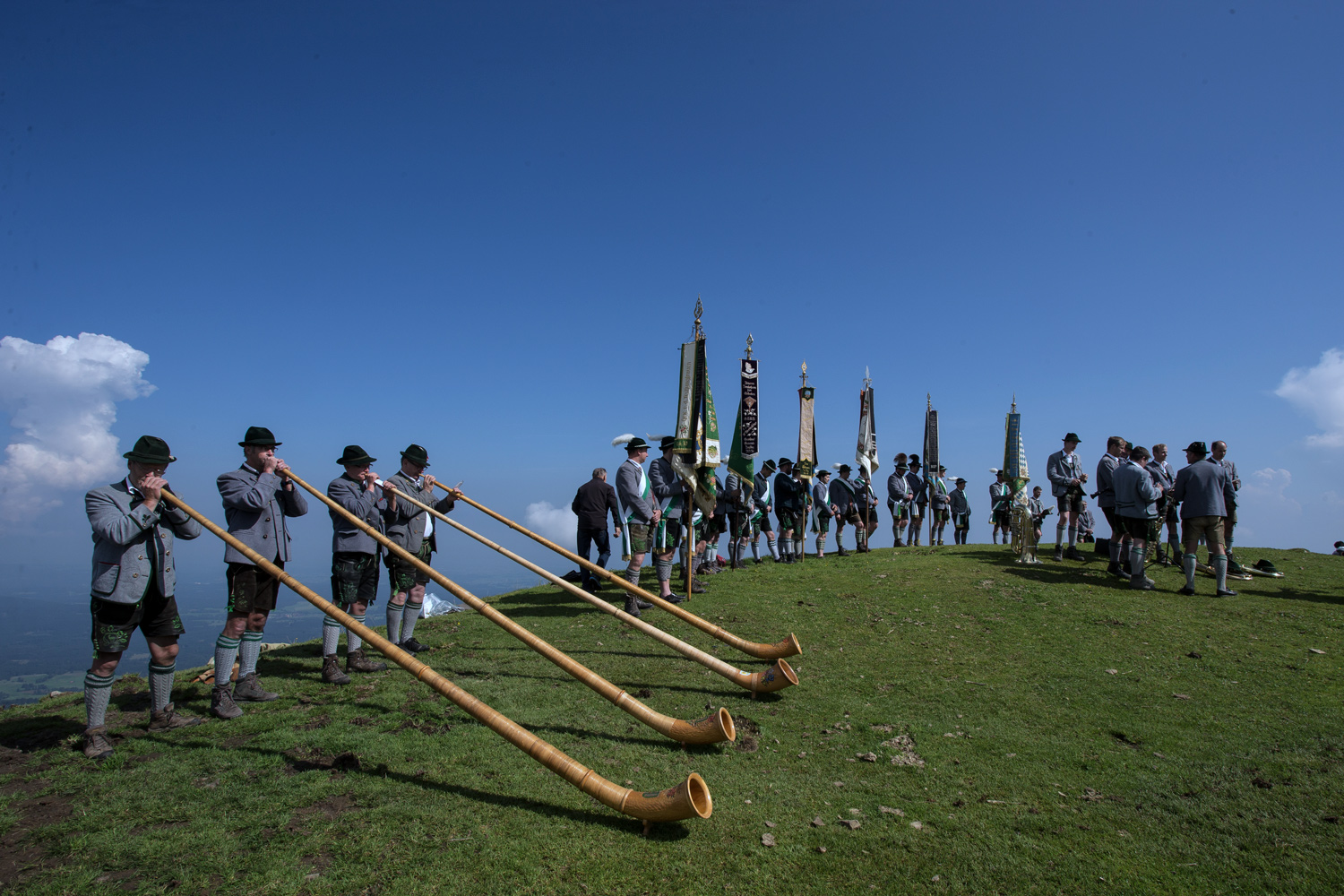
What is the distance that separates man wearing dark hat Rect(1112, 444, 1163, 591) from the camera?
1142 centimetres

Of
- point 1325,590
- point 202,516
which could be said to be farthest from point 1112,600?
point 202,516

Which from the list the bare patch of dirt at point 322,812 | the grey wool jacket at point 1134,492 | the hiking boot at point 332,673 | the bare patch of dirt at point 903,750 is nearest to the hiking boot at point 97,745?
the hiking boot at point 332,673

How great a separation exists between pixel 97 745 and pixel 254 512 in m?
2.35

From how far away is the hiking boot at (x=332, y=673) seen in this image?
7.18 metres

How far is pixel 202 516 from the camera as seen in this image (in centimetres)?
584

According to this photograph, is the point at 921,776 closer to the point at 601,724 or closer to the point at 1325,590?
the point at 601,724

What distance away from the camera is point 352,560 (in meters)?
7.64

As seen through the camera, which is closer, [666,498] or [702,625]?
[702,625]

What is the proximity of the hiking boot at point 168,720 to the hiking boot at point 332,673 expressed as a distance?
1.44 metres

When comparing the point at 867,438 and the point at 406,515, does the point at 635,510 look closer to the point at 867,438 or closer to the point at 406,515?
the point at 406,515

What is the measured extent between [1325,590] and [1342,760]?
28.5 feet

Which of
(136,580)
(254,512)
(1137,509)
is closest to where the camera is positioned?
(136,580)

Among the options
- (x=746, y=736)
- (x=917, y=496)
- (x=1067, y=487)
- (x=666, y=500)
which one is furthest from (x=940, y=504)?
(x=746, y=736)

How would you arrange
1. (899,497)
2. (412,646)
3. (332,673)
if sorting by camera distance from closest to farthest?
(332,673), (412,646), (899,497)
